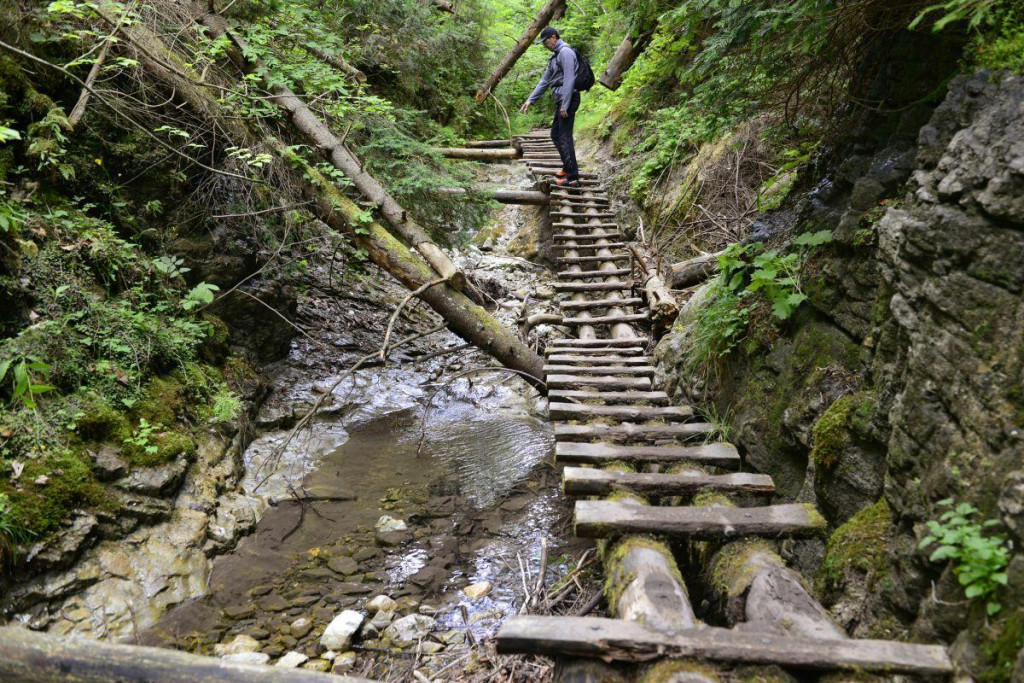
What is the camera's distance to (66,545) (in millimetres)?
3482

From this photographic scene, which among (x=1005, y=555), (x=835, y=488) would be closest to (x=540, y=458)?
(x=835, y=488)

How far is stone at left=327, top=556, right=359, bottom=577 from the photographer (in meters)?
4.07

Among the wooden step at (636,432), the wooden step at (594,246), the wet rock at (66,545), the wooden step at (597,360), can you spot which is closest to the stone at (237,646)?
the wet rock at (66,545)

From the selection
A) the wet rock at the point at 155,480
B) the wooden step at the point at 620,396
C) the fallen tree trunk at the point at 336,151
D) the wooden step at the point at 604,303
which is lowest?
the wet rock at the point at 155,480

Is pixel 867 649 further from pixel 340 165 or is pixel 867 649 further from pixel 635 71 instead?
pixel 635 71

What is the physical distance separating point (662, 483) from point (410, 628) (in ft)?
6.15

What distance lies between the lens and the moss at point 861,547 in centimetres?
233

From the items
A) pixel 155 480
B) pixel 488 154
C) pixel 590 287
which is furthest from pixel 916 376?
pixel 488 154

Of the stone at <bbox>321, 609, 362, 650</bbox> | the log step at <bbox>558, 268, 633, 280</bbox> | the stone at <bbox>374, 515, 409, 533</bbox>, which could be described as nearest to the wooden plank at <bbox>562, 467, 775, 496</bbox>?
the stone at <bbox>321, 609, 362, 650</bbox>

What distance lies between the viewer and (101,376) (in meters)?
4.30

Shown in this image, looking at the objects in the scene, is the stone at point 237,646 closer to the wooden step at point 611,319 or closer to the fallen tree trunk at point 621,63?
the wooden step at point 611,319

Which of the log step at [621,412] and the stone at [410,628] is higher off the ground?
the log step at [621,412]

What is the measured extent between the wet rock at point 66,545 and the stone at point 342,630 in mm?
1726

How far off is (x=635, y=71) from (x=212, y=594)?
1116cm
